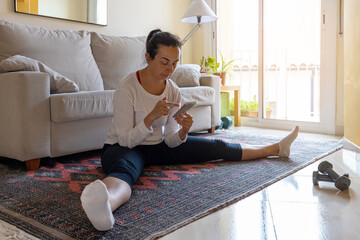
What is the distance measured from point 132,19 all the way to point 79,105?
206 centimetres

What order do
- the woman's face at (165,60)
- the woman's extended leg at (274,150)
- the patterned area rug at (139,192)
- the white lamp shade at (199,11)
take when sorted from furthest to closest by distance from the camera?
the white lamp shade at (199,11), the woman's extended leg at (274,150), the woman's face at (165,60), the patterned area rug at (139,192)

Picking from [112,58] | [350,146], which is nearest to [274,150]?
[350,146]

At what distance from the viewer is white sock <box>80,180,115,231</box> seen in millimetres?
1095

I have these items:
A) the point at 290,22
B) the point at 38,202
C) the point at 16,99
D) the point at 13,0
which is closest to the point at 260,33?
the point at 290,22

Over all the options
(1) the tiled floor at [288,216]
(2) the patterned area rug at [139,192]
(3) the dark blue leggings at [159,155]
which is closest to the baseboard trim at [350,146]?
(2) the patterned area rug at [139,192]

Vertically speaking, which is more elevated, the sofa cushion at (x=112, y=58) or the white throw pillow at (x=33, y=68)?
the sofa cushion at (x=112, y=58)

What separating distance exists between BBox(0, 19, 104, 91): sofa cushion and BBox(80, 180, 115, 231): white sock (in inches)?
73.8

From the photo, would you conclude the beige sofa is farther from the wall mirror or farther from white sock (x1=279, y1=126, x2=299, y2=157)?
A: white sock (x1=279, y1=126, x2=299, y2=157)

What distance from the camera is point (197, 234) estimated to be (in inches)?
45.6

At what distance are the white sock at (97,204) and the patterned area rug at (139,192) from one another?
5cm

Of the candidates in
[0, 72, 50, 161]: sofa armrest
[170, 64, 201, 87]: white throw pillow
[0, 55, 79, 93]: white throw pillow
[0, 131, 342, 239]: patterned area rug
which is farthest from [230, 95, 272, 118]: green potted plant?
[0, 72, 50, 161]: sofa armrest

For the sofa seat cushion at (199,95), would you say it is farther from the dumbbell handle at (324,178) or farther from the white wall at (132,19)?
the dumbbell handle at (324,178)

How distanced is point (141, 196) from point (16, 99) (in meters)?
1.01

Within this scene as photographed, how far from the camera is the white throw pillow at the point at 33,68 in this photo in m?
2.13
